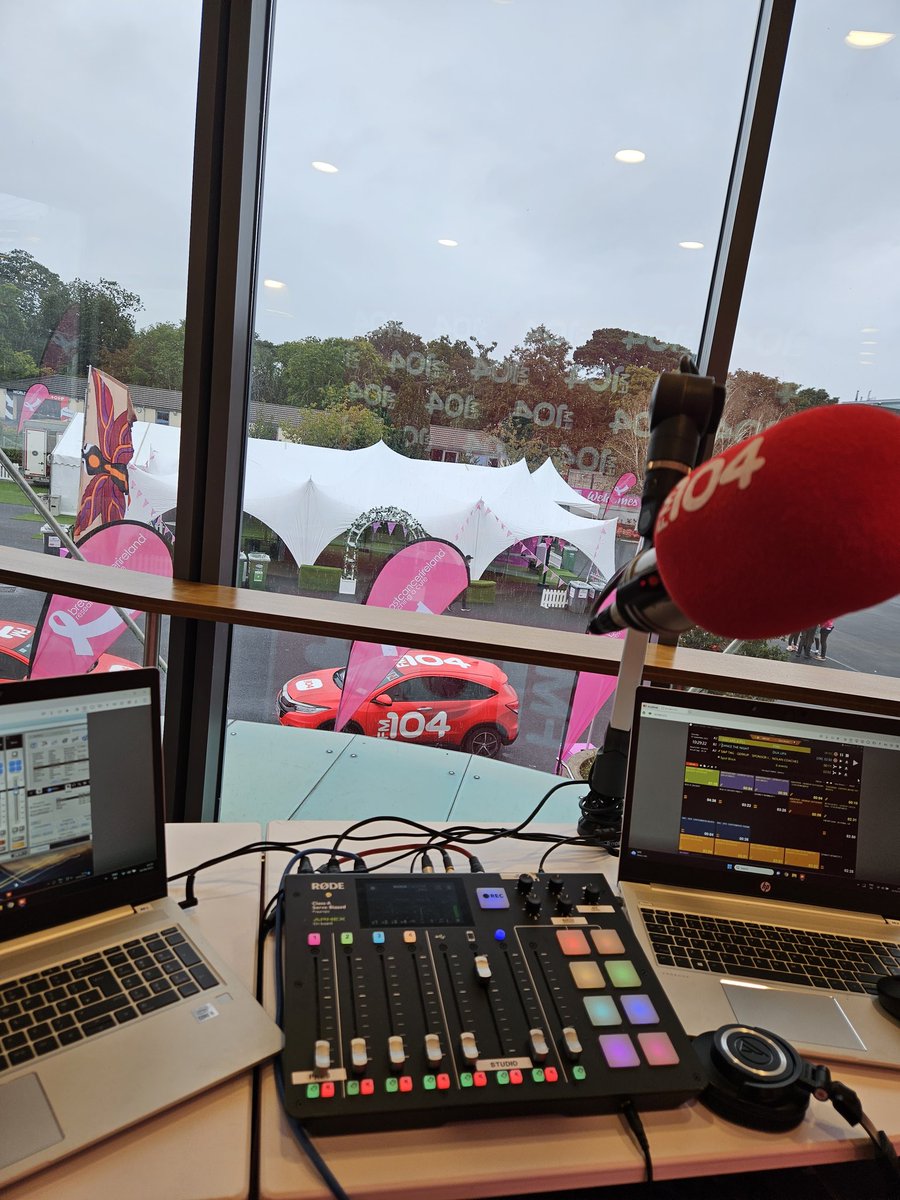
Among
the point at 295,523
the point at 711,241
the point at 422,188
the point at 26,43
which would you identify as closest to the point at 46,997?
the point at 295,523

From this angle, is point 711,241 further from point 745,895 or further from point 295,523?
point 745,895

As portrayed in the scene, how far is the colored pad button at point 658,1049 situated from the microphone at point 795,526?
0.43 meters

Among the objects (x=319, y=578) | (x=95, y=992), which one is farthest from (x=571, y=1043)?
(x=319, y=578)

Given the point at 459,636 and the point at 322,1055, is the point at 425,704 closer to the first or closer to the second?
the point at 459,636

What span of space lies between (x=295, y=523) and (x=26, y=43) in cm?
152

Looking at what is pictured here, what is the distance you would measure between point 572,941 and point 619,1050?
0.44ft

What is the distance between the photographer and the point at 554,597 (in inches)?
86.4

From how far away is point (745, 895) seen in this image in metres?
1.06

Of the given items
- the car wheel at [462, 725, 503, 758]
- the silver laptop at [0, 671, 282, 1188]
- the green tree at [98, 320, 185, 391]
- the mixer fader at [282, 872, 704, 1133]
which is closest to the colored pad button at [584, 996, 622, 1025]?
the mixer fader at [282, 872, 704, 1133]

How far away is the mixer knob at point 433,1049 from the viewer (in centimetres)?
68

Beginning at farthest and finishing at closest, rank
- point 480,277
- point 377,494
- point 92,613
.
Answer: point 92,613 < point 377,494 < point 480,277

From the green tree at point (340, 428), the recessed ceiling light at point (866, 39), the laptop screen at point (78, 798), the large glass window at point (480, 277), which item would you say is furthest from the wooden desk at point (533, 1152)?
the recessed ceiling light at point (866, 39)

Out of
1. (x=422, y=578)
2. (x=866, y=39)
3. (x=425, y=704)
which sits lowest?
(x=425, y=704)

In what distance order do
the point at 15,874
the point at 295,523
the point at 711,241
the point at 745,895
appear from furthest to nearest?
the point at 295,523
the point at 711,241
the point at 745,895
the point at 15,874
